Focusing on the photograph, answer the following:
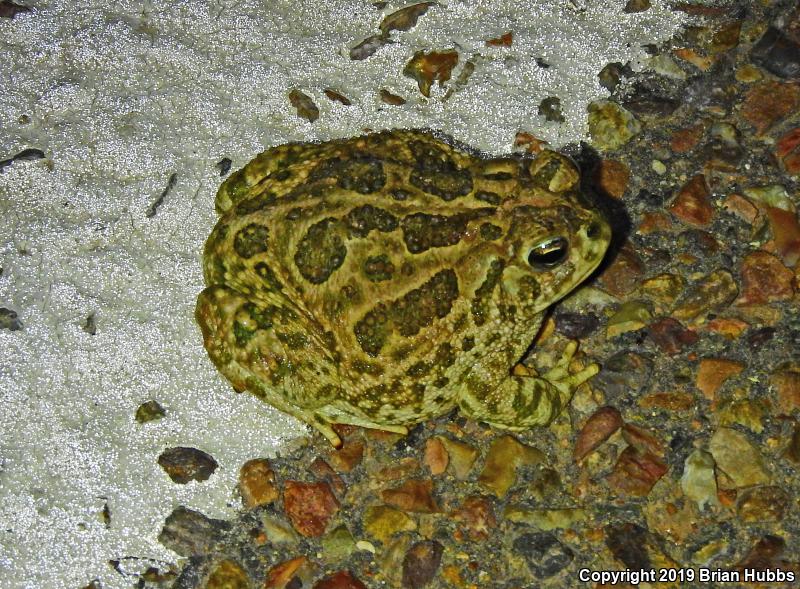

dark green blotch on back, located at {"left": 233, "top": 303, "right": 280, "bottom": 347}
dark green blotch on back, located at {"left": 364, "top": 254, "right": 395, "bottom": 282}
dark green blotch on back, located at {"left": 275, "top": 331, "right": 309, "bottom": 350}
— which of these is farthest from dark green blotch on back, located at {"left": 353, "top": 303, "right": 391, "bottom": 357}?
dark green blotch on back, located at {"left": 233, "top": 303, "right": 280, "bottom": 347}

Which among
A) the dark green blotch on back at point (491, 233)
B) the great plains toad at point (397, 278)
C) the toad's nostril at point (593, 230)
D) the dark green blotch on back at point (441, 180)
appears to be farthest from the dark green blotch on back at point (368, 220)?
the toad's nostril at point (593, 230)

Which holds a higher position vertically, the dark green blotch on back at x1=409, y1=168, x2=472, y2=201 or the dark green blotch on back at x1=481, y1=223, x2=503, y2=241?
the dark green blotch on back at x1=409, y1=168, x2=472, y2=201

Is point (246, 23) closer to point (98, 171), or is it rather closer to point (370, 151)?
point (98, 171)

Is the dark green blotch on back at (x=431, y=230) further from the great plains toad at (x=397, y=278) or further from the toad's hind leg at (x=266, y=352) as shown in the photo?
the toad's hind leg at (x=266, y=352)

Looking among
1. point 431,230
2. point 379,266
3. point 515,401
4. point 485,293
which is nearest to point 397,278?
point 379,266

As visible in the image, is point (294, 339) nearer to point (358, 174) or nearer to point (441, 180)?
point (358, 174)

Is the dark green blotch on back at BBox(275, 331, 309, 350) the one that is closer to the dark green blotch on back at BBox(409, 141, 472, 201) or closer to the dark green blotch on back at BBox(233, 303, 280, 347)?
the dark green blotch on back at BBox(233, 303, 280, 347)
